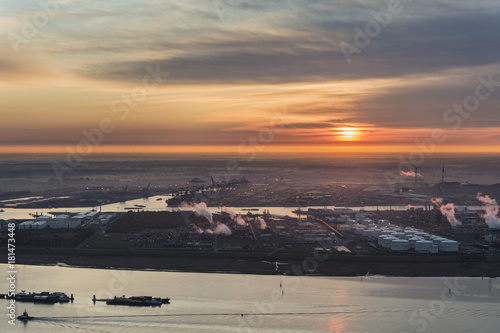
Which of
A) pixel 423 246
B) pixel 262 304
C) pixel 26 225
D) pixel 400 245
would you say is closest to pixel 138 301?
pixel 262 304

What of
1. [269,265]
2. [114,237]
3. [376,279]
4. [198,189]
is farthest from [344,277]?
[198,189]

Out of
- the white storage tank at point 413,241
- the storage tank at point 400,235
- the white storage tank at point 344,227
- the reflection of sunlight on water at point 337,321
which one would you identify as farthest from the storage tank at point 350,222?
the reflection of sunlight on water at point 337,321

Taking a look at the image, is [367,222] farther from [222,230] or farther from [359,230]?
[222,230]

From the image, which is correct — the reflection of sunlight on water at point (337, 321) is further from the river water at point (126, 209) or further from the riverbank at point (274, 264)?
the river water at point (126, 209)

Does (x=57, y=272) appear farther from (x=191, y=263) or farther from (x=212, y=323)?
(x=212, y=323)

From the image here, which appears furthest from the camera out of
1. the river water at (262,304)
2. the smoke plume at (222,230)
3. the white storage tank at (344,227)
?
the white storage tank at (344,227)

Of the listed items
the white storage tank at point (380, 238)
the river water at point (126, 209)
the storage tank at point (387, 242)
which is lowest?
the storage tank at point (387, 242)
